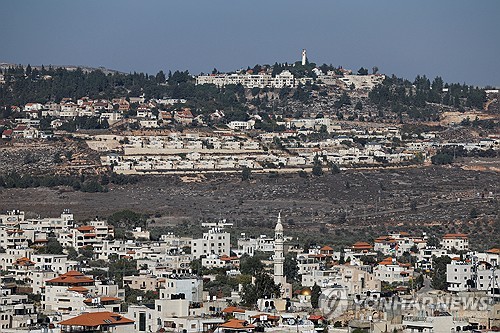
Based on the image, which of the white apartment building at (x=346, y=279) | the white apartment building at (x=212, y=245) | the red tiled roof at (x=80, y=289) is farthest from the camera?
the white apartment building at (x=212, y=245)

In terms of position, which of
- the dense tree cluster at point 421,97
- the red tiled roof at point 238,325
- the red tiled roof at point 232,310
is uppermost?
the dense tree cluster at point 421,97

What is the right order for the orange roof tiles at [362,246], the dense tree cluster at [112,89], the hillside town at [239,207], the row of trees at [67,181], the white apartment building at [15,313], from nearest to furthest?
the white apartment building at [15,313]
the hillside town at [239,207]
the orange roof tiles at [362,246]
the row of trees at [67,181]
the dense tree cluster at [112,89]

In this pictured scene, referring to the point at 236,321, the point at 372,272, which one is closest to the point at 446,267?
the point at 372,272

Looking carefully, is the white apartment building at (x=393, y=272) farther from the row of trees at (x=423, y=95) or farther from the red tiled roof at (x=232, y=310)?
the row of trees at (x=423, y=95)

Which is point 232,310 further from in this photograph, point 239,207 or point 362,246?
point 239,207

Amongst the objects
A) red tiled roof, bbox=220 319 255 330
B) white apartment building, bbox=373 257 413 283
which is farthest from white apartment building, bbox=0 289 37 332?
white apartment building, bbox=373 257 413 283

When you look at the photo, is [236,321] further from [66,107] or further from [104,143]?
[66,107]

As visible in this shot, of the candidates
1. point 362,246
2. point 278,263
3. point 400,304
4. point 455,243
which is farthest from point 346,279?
point 455,243

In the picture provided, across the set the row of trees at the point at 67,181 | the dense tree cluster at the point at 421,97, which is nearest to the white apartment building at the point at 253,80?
the dense tree cluster at the point at 421,97
